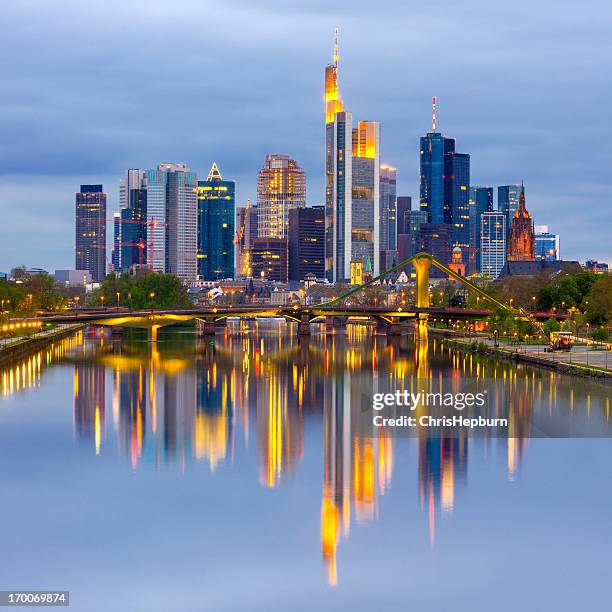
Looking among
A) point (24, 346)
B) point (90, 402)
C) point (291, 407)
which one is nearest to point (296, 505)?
point (291, 407)

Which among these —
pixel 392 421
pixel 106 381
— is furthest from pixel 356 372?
pixel 392 421

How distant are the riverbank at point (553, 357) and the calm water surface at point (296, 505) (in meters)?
2.67

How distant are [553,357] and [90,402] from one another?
3026 centimetres

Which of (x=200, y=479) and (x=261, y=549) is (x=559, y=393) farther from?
(x=261, y=549)

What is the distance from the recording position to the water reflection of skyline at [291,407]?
33969mm

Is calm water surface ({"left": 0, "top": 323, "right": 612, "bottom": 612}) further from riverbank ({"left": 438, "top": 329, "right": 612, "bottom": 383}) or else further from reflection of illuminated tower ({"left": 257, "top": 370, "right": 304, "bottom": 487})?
riverbank ({"left": 438, "top": 329, "right": 612, "bottom": 383})

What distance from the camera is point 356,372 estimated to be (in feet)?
229

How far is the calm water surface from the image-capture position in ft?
78.6

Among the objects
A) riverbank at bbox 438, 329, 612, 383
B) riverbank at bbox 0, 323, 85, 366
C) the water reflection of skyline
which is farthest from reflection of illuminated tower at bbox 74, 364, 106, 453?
riverbank at bbox 438, 329, 612, 383

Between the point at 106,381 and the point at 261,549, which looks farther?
the point at 106,381

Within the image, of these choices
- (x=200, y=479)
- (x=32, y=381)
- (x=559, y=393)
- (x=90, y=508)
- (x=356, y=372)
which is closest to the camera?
(x=90, y=508)

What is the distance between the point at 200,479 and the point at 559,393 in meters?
23.7

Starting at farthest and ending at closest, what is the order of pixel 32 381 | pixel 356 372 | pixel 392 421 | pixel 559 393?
1. pixel 356 372
2. pixel 32 381
3. pixel 559 393
4. pixel 392 421

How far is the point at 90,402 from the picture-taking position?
175ft
